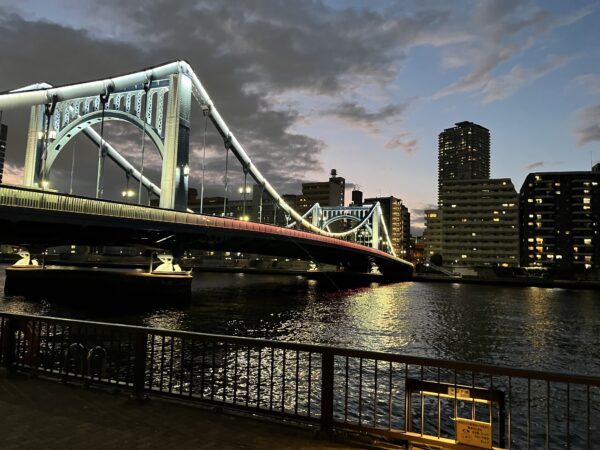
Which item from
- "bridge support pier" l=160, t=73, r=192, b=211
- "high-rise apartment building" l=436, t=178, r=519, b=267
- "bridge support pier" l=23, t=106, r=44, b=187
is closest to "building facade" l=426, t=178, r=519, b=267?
"high-rise apartment building" l=436, t=178, r=519, b=267

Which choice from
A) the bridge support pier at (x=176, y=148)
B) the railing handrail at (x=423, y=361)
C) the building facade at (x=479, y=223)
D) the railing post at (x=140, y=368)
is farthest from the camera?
the building facade at (x=479, y=223)

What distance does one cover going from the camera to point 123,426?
6.38 meters

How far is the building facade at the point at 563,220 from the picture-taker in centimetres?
14525

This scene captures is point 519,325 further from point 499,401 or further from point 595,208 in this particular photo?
point 595,208

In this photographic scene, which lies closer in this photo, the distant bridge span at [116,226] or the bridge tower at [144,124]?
the distant bridge span at [116,226]

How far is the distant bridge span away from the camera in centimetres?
2958

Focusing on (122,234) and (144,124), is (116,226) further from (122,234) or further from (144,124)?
(144,124)

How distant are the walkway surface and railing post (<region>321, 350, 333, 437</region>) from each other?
0.27 metres

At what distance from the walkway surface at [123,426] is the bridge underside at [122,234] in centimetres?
2524

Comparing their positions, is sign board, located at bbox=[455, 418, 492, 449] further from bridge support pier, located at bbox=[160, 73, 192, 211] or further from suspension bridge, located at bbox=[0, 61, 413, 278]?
bridge support pier, located at bbox=[160, 73, 192, 211]

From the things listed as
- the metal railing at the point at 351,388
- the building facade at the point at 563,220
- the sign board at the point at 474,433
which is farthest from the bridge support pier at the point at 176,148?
the building facade at the point at 563,220

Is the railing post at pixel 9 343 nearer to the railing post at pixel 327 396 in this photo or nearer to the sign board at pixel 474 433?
the railing post at pixel 327 396

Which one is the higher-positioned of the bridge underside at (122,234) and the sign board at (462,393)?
the bridge underside at (122,234)

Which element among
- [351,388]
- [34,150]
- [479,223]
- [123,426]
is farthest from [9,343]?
[479,223]
